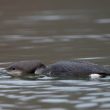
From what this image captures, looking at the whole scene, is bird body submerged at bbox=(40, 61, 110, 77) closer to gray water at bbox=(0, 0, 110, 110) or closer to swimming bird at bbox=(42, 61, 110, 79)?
swimming bird at bbox=(42, 61, 110, 79)

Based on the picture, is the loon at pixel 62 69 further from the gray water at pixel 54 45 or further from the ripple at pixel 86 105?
the ripple at pixel 86 105

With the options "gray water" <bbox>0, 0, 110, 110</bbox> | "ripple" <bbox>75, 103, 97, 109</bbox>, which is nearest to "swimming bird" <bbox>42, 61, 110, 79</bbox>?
"gray water" <bbox>0, 0, 110, 110</bbox>

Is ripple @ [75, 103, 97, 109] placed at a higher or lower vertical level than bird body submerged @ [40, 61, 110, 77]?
lower

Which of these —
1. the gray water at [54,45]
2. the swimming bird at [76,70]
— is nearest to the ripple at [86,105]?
the gray water at [54,45]

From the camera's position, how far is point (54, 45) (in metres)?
14.9

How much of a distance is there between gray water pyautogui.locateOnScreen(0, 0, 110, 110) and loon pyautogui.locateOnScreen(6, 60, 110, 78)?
271 millimetres

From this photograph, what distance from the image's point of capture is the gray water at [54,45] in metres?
9.45

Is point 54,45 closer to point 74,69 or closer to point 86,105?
point 74,69

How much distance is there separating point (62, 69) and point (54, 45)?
3484 mm

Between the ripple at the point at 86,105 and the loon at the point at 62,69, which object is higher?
the loon at the point at 62,69

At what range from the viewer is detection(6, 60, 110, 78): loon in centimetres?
1121

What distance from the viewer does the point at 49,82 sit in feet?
35.4

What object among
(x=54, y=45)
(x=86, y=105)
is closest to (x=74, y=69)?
(x=86, y=105)

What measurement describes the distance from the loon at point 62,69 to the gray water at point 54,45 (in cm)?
27
